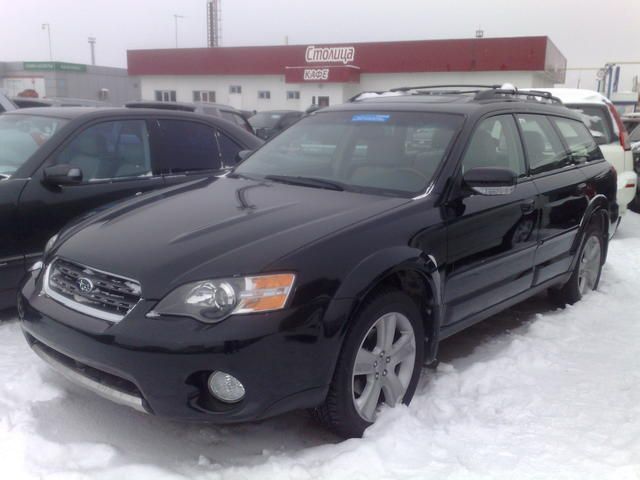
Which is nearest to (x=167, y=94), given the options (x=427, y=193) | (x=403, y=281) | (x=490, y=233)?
(x=490, y=233)

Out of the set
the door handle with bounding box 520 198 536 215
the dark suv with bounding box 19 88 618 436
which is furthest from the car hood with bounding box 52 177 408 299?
the door handle with bounding box 520 198 536 215

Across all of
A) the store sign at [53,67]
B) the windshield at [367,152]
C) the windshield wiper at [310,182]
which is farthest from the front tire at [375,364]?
the store sign at [53,67]

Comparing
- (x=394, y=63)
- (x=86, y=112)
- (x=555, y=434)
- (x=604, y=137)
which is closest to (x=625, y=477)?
(x=555, y=434)

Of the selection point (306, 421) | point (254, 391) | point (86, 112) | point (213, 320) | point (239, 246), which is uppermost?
point (86, 112)

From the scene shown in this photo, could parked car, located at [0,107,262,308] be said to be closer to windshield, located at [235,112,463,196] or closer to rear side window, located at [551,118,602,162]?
windshield, located at [235,112,463,196]

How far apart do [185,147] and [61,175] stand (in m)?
1.25

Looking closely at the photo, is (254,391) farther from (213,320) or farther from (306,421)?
(306,421)

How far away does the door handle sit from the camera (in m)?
4.18

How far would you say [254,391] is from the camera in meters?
2.59

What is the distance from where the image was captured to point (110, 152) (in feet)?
16.3

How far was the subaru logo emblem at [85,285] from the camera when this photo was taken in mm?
2855

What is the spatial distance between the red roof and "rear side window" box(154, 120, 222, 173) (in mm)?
29055

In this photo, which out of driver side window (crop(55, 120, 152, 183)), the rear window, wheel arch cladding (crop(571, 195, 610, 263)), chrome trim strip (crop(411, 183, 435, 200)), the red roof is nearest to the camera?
chrome trim strip (crop(411, 183, 435, 200))

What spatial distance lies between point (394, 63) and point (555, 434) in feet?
106
